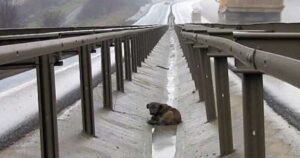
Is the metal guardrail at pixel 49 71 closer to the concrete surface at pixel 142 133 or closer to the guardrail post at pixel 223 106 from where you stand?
the concrete surface at pixel 142 133

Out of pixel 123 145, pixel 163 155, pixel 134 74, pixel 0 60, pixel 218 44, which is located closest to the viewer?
pixel 0 60

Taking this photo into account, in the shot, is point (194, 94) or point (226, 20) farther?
point (226, 20)

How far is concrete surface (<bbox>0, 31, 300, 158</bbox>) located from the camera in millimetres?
6160

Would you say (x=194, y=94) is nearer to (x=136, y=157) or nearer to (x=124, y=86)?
(x=124, y=86)

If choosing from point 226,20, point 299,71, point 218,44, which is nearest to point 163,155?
point 218,44

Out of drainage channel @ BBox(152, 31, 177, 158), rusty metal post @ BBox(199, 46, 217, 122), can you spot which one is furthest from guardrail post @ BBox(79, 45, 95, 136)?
rusty metal post @ BBox(199, 46, 217, 122)

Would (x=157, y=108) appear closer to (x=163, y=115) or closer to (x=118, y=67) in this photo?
(x=163, y=115)

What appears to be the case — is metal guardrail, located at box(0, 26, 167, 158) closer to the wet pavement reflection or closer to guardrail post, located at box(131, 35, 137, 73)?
the wet pavement reflection

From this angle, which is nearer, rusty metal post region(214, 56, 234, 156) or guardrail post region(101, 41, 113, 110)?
rusty metal post region(214, 56, 234, 156)

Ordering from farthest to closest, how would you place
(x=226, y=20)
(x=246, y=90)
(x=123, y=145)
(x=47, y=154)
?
1. (x=226, y=20)
2. (x=123, y=145)
3. (x=47, y=154)
4. (x=246, y=90)

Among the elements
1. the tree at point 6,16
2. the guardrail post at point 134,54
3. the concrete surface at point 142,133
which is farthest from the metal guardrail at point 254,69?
the tree at point 6,16

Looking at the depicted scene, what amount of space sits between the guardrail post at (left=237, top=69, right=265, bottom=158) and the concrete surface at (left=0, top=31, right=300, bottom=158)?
156 centimetres

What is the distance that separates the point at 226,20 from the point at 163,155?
37021 mm

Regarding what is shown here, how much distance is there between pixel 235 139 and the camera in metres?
6.86
